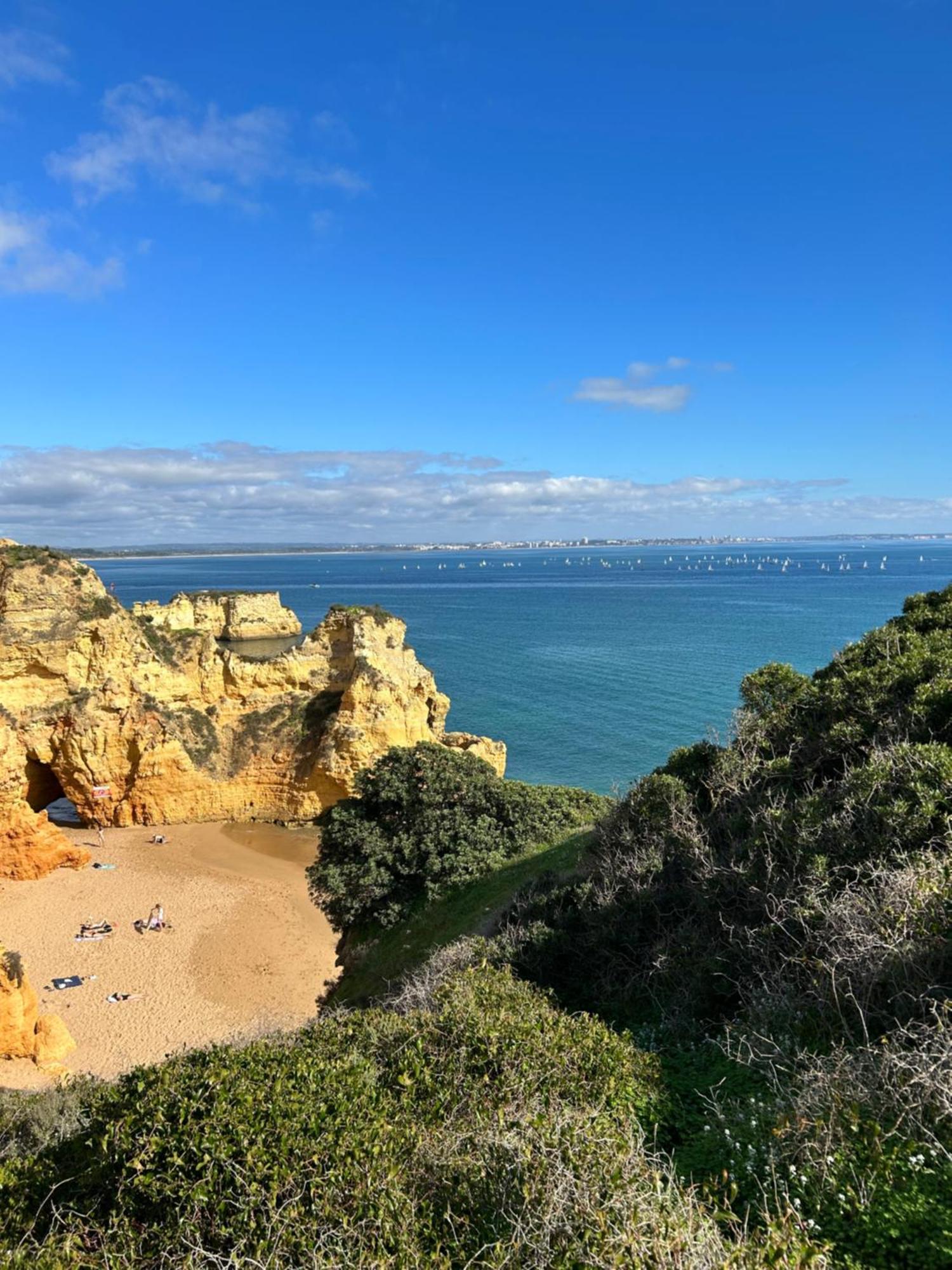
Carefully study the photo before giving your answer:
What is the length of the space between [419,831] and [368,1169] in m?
9.75

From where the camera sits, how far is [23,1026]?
13844mm

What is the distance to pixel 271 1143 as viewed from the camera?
15.7 feet

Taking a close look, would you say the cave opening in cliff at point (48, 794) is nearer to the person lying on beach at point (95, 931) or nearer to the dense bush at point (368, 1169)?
the person lying on beach at point (95, 931)

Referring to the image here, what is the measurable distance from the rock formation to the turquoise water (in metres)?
13.4

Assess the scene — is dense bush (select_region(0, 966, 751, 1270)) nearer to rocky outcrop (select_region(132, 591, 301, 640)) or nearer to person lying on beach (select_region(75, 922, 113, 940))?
person lying on beach (select_region(75, 922, 113, 940))

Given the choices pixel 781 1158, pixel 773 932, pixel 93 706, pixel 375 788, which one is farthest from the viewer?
pixel 93 706

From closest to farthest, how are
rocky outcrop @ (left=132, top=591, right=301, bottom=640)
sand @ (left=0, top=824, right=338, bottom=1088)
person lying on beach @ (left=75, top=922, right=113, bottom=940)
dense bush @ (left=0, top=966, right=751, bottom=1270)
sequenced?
1. dense bush @ (left=0, top=966, right=751, bottom=1270)
2. sand @ (left=0, top=824, right=338, bottom=1088)
3. person lying on beach @ (left=75, top=922, right=113, bottom=940)
4. rocky outcrop @ (left=132, top=591, right=301, bottom=640)

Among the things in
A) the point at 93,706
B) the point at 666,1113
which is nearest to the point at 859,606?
the point at 93,706

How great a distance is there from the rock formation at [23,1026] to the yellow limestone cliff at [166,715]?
373 inches

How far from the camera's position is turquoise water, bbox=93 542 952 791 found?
1387 inches

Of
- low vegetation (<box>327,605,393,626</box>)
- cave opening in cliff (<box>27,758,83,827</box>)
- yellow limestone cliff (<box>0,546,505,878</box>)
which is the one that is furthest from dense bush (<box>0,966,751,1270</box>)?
low vegetation (<box>327,605,393,626</box>)

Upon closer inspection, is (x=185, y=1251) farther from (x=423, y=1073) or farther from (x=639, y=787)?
(x=639, y=787)

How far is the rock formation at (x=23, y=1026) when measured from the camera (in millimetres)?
13445

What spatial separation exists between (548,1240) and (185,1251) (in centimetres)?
213
